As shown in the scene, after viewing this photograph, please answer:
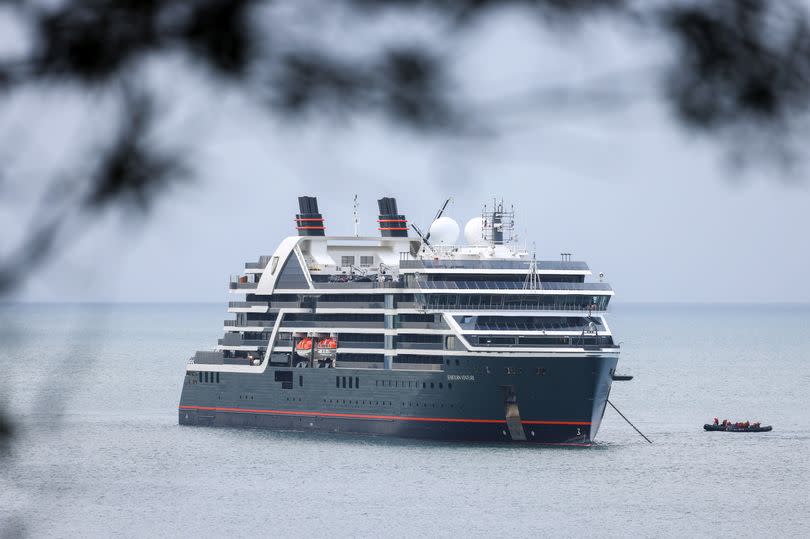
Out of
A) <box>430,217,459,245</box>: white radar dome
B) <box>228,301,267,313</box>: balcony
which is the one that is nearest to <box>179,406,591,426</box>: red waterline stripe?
<box>228,301,267,313</box>: balcony

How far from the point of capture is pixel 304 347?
55.8 meters

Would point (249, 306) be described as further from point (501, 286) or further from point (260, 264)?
point (501, 286)

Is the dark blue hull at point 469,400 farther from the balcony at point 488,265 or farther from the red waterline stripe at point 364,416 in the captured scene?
the balcony at point 488,265

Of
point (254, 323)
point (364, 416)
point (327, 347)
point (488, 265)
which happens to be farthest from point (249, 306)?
point (488, 265)

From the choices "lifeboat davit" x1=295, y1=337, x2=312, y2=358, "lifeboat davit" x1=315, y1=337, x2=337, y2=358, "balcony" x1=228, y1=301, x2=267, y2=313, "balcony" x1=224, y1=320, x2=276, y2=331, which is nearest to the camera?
"lifeboat davit" x1=315, y1=337, x2=337, y2=358

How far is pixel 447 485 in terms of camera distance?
144 ft

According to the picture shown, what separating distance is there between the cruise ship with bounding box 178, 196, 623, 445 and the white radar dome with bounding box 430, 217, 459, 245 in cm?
128

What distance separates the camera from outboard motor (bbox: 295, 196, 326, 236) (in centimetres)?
5850

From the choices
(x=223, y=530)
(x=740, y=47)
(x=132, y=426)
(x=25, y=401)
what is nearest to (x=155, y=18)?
(x=740, y=47)

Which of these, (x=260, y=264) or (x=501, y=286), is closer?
(x=501, y=286)

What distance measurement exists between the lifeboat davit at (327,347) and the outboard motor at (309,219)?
4988mm

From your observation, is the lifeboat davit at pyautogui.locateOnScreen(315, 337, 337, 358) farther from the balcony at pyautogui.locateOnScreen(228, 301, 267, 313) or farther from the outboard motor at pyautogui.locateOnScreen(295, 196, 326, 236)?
the outboard motor at pyautogui.locateOnScreen(295, 196, 326, 236)

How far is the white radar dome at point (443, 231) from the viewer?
61.0 m

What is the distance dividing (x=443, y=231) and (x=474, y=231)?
2.56 metres
